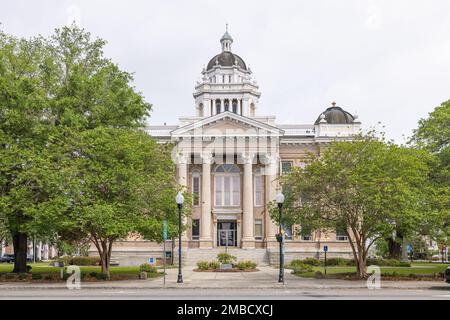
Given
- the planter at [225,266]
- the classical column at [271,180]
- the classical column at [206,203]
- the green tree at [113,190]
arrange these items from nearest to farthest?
1. the green tree at [113,190]
2. the planter at [225,266]
3. the classical column at [206,203]
4. the classical column at [271,180]

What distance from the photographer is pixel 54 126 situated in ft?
118

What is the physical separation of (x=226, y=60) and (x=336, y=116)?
1837 centimetres

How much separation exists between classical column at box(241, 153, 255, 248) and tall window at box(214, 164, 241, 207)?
2984 mm

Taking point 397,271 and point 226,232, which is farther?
point 226,232

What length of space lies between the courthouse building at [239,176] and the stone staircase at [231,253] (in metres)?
0.08

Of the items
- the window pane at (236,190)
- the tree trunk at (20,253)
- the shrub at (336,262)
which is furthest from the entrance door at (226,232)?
the tree trunk at (20,253)

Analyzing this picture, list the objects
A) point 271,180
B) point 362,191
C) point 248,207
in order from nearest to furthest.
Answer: point 362,191
point 248,207
point 271,180

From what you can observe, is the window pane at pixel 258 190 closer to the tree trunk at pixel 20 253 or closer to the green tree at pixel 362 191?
the green tree at pixel 362 191

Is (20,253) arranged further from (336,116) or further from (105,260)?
(336,116)

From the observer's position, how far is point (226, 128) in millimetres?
61438

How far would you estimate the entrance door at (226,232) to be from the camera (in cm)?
6419

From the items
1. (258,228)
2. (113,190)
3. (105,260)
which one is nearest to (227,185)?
(258,228)

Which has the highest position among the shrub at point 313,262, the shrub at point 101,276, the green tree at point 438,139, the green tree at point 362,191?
the green tree at point 438,139

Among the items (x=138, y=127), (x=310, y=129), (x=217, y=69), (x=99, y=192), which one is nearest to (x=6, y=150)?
(x=99, y=192)
